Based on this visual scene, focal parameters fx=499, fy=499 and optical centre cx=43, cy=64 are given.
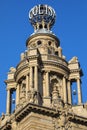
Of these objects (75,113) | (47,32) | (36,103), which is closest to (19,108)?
(36,103)

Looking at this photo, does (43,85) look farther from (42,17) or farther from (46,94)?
(42,17)

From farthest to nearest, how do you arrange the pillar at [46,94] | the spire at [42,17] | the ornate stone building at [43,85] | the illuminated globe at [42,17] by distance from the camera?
the illuminated globe at [42,17], the spire at [42,17], the pillar at [46,94], the ornate stone building at [43,85]

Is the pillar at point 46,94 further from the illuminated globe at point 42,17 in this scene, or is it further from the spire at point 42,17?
the illuminated globe at point 42,17

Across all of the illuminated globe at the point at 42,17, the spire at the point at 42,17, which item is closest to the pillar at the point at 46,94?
the spire at the point at 42,17

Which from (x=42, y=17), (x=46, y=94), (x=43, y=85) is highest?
(x=42, y=17)

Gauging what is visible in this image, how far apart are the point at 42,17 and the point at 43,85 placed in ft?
35.2

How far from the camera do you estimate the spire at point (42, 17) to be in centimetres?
5669

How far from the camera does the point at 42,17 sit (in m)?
57.0

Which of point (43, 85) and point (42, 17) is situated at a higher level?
point (42, 17)

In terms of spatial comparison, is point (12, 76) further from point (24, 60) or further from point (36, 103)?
point (36, 103)

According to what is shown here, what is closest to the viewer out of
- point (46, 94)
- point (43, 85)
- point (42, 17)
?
point (46, 94)

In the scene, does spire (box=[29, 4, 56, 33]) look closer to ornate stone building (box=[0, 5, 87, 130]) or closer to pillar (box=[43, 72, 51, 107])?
ornate stone building (box=[0, 5, 87, 130])

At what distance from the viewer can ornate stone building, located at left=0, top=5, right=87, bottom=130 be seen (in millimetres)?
44688

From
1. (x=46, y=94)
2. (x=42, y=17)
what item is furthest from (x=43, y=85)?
(x=42, y=17)
